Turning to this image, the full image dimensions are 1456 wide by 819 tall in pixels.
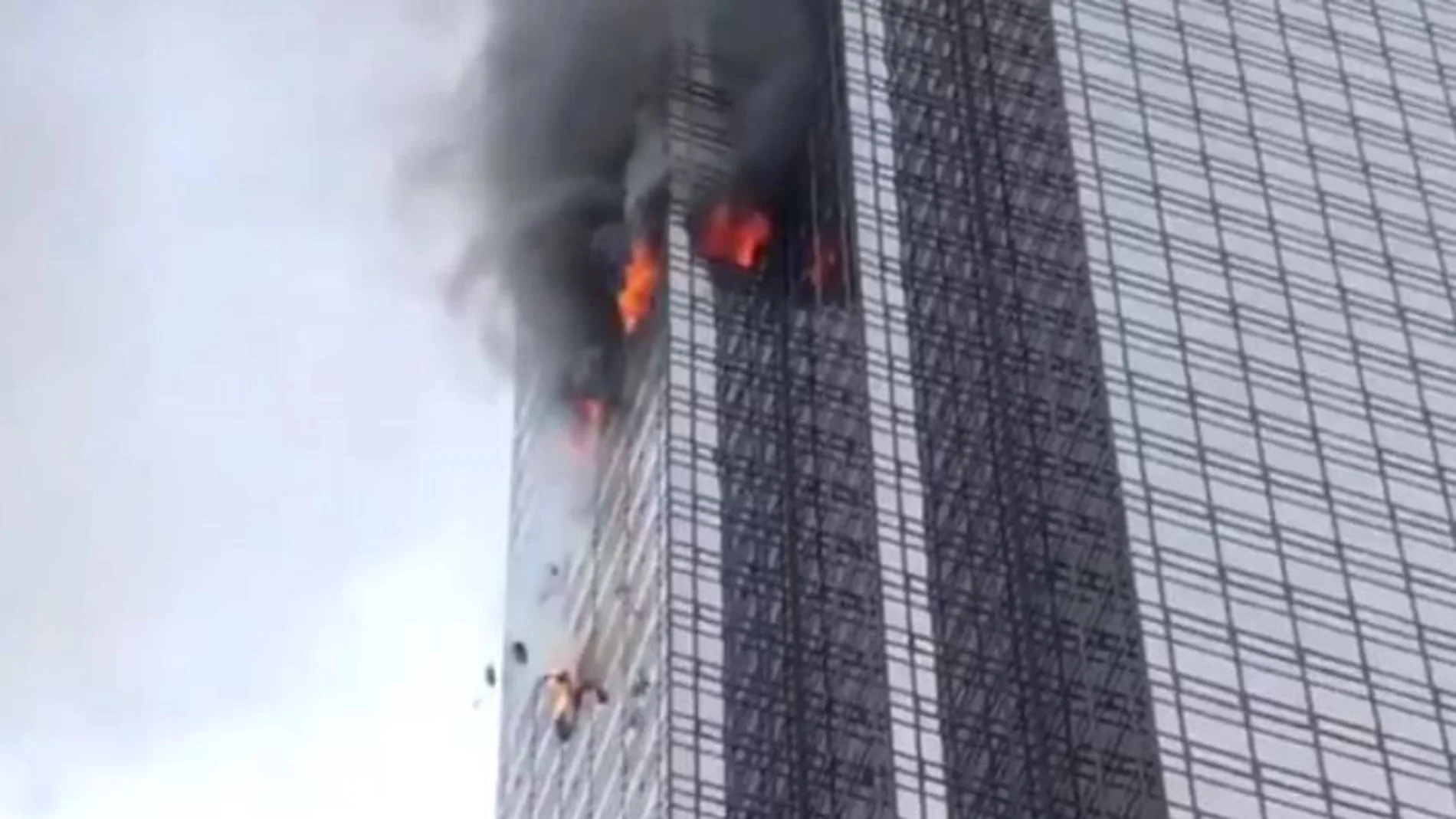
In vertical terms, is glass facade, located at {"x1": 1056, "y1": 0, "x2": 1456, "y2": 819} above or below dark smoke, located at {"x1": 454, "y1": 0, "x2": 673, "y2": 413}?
above

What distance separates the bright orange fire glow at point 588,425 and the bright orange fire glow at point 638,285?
99.6 inches

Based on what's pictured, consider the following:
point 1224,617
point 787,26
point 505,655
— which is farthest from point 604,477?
point 1224,617

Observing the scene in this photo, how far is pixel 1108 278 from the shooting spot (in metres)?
94.8

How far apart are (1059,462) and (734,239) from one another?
1416 centimetres

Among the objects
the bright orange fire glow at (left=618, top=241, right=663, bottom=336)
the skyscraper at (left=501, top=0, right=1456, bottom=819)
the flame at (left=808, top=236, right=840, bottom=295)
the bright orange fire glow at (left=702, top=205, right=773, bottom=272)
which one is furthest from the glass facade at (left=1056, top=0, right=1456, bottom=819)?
the bright orange fire glow at (left=618, top=241, right=663, bottom=336)

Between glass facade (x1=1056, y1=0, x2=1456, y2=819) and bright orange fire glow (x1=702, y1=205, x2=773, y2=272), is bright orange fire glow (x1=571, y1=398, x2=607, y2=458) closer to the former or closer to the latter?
bright orange fire glow (x1=702, y1=205, x2=773, y2=272)

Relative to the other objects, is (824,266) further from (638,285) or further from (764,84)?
(764,84)

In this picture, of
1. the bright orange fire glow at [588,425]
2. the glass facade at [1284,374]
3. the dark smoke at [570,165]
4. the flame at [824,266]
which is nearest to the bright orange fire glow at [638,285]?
the dark smoke at [570,165]

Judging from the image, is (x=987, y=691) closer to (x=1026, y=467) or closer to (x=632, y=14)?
(x=1026, y=467)

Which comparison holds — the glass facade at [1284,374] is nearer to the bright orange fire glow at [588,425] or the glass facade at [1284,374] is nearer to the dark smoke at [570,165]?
the dark smoke at [570,165]

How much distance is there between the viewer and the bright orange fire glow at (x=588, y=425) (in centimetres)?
10444

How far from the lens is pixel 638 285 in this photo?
102625 millimetres

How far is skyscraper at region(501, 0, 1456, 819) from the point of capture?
84.3 metres

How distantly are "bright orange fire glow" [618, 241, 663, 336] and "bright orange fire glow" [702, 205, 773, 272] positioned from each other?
1.49 meters
